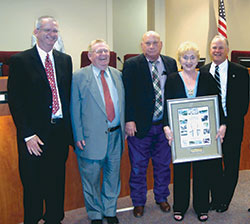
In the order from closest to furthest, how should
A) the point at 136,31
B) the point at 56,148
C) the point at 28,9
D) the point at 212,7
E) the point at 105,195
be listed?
1. the point at 56,148
2. the point at 105,195
3. the point at 28,9
4. the point at 212,7
5. the point at 136,31

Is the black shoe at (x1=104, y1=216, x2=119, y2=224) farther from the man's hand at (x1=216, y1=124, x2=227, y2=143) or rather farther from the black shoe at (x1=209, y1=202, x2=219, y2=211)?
the man's hand at (x1=216, y1=124, x2=227, y2=143)

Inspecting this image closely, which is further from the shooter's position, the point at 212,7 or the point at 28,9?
the point at 212,7

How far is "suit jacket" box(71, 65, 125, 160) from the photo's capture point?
2666 millimetres

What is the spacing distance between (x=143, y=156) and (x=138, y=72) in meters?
0.73

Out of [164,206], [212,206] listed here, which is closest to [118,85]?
[164,206]

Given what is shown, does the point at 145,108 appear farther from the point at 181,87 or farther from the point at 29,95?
the point at 29,95

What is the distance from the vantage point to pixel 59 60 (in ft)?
8.23

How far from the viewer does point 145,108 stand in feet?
9.45

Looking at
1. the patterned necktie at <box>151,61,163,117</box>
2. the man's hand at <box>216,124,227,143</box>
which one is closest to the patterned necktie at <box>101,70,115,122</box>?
the patterned necktie at <box>151,61,163,117</box>

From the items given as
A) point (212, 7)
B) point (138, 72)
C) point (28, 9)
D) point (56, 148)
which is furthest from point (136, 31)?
point (56, 148)

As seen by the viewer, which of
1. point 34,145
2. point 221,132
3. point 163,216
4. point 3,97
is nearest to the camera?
point 34,145

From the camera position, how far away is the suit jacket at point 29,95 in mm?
2291

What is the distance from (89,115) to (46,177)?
564 mm

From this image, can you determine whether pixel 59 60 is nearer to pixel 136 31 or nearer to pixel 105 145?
pixel 105 145
